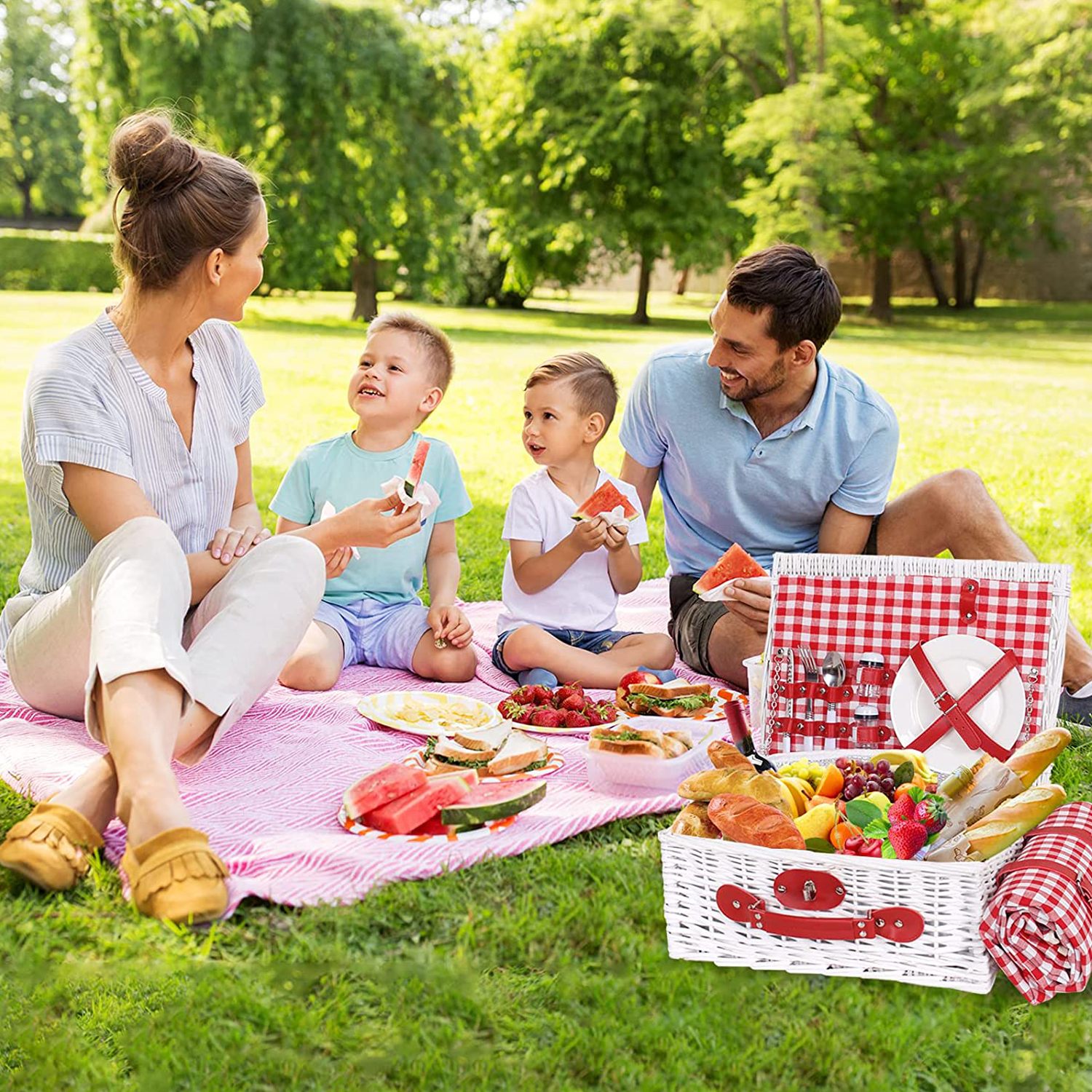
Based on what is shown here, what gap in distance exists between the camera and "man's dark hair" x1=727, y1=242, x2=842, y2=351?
164 inches

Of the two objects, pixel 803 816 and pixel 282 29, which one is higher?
pixel 282 29

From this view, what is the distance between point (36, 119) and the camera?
51.3 m

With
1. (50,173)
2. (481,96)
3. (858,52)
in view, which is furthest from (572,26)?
(50,173)

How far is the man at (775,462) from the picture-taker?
4.19 meters

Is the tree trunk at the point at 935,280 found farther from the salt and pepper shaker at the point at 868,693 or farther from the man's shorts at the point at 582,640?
the salt and pepper shaker at the point at 868,693

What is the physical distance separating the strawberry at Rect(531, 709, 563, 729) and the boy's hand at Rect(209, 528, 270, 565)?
98cm

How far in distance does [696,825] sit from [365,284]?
22.8 meters

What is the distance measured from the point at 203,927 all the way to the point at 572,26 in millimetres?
27908

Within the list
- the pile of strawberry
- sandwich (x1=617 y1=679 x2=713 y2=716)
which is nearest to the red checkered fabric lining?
sandwich (x1=617 y1=679 x2=713 y2=716)

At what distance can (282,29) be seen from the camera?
829 inches

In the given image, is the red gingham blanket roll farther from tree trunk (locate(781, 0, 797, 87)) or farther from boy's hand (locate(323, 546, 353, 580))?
tree trunk (locate(781, 0, 797, 87))

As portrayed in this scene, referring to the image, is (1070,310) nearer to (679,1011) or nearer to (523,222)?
(523,222)

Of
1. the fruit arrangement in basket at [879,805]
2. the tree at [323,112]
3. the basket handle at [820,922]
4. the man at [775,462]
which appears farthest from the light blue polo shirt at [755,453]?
the tree at [323,112]

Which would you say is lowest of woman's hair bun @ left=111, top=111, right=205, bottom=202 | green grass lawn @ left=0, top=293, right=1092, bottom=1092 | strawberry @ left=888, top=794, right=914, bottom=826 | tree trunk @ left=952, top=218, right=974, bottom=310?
green grass lawn @ left=0, top=293, right=1092, bottom=1092
